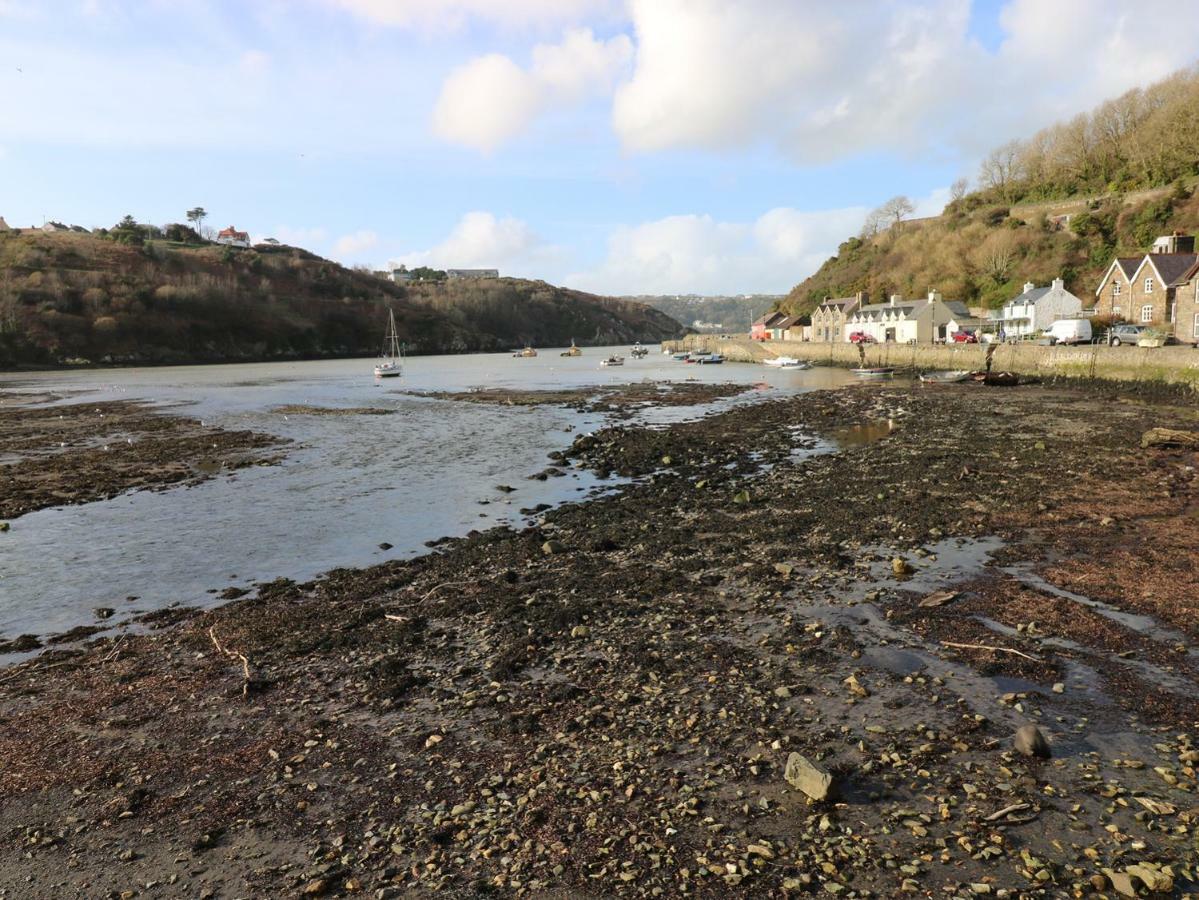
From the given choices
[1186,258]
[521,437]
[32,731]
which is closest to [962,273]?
[1186,258]

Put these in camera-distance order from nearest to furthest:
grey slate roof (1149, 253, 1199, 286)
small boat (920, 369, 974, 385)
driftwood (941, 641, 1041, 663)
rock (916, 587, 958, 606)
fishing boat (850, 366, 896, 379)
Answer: driftwood (941, 641, 1041, 663) → rock (916, 587, 958, 606) → small boat (920, 369, 974, 385) → grey slate roof (1149, 253, 1199, 286) → fishing boat (850, 366, 896, 379)

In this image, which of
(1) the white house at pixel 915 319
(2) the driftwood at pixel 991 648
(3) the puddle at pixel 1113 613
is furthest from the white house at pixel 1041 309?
(2) the driftwood at pixel 991 648

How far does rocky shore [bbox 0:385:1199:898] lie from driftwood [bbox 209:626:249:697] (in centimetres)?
9

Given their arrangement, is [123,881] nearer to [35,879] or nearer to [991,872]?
[35,879]

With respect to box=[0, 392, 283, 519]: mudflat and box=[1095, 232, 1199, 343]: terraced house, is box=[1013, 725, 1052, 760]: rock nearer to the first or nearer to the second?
box=[0, 392, 283, 519]: mudflat

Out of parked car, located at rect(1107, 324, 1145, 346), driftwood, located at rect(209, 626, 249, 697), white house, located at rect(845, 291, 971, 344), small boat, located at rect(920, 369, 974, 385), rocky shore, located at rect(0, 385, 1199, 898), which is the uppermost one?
white house, located at rect(845, 291, 971, 344)

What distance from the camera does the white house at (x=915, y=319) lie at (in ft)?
279

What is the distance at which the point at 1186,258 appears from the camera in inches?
2254

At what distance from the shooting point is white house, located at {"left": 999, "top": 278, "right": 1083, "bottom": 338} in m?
70.4

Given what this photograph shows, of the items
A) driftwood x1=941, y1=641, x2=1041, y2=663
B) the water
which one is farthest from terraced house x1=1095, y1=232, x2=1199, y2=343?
driftwood x1=941, y1=641, x2=1041, y2=663

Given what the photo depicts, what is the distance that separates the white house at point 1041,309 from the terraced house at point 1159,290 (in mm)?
2607

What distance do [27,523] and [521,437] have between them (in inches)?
779

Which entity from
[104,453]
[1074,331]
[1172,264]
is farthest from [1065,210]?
[104,453]

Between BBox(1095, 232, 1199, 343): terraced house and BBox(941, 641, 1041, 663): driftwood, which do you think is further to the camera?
BBox(1095, 232, 1199, 343): terraced house
